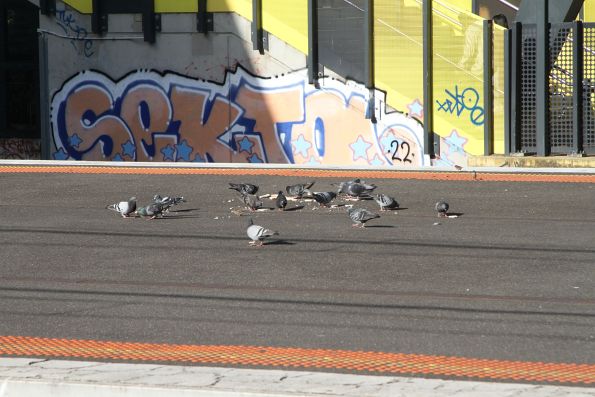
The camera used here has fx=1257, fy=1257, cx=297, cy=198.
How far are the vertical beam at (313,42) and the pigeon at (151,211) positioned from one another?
388 inches

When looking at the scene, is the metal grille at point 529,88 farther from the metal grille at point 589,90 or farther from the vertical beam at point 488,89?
the metal grille at point 589,90

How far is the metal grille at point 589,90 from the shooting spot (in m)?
21.6

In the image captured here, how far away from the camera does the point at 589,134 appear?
21.7 metres

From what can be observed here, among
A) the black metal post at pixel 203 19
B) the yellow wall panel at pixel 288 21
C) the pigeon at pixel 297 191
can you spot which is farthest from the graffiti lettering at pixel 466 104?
the pigeon at pixel 297 191

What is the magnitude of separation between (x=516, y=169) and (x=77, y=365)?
12.7 metres

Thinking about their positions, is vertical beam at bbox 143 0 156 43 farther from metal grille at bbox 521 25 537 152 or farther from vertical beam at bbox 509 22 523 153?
metal grille at bbox 521 25 537 152

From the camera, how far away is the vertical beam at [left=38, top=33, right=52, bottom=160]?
26.2 m

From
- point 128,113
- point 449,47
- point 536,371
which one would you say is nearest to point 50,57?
point 128,113

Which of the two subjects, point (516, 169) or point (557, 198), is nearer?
point (557, 198)

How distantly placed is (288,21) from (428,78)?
3.23m

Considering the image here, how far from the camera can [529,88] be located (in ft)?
72.4

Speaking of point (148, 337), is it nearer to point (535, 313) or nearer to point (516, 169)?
point (535, 313)

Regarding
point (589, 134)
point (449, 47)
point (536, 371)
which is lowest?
point (536, 371)

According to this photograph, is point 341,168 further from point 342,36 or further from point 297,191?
point 342,36
